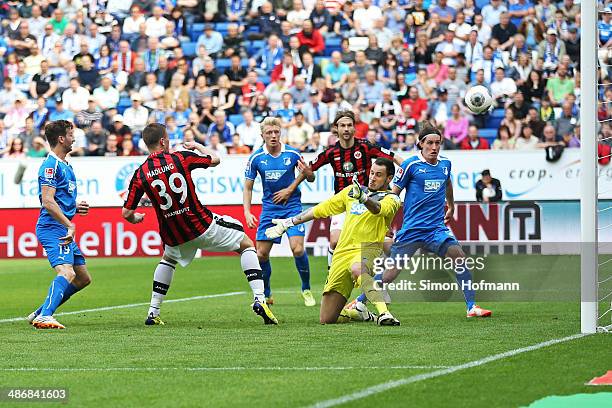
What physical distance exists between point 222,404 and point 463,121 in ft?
63.2

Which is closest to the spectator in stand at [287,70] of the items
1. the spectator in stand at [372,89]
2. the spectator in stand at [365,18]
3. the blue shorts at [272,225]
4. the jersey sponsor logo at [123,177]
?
the spectator in stand at [365,18]

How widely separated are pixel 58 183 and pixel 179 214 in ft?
4.14

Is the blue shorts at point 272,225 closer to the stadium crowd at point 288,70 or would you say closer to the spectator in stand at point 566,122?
the stadium crowd at point 288,70

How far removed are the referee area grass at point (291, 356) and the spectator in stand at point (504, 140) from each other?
1107 cm

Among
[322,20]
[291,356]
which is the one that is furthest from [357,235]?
[322,20]

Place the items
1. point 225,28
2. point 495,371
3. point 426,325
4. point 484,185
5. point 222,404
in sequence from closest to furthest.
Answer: point 222,404 < point 495,371 < point 426,325 < point 484,185 < point 225,28

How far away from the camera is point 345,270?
1205 centimetres

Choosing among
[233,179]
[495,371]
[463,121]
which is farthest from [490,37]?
[495,371]

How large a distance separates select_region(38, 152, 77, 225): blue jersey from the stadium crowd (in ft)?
44.2

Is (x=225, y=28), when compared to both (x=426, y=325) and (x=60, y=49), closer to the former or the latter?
(x=60, y=49)

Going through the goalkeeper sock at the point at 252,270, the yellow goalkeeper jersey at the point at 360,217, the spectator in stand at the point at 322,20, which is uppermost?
the spectator in stand at the point at 322,20

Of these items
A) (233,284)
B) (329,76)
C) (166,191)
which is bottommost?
(233,284)

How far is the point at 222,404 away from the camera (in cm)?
687

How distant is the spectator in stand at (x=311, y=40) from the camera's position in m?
28.3
